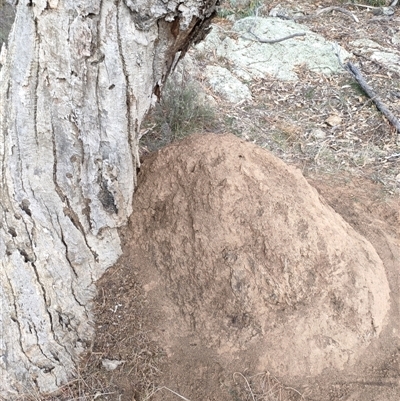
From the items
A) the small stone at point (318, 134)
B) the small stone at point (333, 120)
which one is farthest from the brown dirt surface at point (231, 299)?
the small stone at point (333, 120)

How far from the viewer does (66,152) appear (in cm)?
181

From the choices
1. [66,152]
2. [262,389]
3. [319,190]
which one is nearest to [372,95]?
[319,190]

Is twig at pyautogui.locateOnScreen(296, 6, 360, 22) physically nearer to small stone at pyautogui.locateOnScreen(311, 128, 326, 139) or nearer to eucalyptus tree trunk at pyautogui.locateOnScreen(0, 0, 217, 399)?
small stone at pyautogui.locateOnScreen(311, 128, 326, 139)

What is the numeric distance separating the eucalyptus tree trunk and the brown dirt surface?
14cm

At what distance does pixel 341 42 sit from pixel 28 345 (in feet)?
15.5

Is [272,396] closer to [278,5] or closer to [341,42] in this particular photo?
[341,42]

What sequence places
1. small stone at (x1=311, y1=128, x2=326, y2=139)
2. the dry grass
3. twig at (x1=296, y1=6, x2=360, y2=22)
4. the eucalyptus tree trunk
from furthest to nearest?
twig at (x1=296, y1=6, x2=360, y2=22) < small stone at (x1=311, y1=128, x2=326, y2=139) < the dry grass < the eucalyptus tree trunk

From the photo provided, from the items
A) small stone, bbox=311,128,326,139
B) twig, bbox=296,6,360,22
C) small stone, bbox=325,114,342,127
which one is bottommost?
small stone, bbox=311,128,326,139

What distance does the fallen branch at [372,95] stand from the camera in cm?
418

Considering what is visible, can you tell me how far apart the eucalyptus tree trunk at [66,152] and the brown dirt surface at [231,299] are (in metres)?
0.14

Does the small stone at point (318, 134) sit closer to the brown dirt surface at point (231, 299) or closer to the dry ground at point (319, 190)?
the dry ground at point (319, 190)

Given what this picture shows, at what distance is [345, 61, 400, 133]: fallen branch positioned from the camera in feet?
13.7

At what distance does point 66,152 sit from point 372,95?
343 cm

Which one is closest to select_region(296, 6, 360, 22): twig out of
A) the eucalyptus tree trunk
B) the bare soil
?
the bare soil
